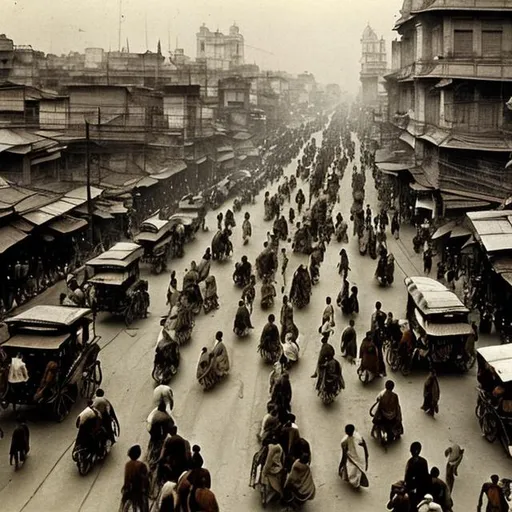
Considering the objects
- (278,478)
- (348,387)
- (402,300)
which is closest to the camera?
(278,478)

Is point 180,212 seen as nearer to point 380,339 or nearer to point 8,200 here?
point 8,200

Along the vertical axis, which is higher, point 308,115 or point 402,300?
point 308,115

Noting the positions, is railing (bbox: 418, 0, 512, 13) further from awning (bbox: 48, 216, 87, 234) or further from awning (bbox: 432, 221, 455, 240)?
awning (bbox: 48, 216, 87, 234)

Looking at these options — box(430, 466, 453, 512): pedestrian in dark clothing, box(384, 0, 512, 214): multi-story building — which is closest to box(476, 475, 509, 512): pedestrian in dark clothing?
box(430, 466, 453, 512): pedestrian in dark clothing

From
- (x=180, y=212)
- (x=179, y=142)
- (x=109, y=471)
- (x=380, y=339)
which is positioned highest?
(x=179, y=142)

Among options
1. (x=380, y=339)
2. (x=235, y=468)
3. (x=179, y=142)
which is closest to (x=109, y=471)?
(x=235, y=468)

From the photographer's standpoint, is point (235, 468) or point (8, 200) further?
point (8, 200)
